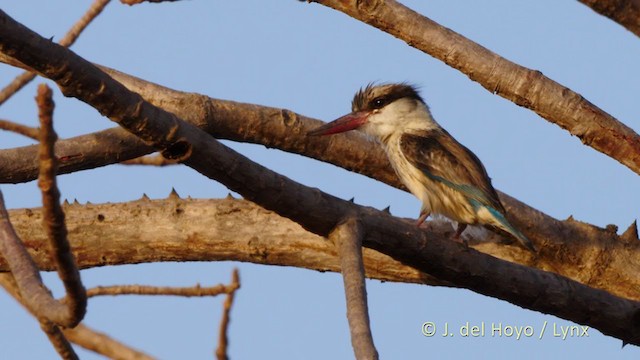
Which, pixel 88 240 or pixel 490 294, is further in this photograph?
pixel 88 240

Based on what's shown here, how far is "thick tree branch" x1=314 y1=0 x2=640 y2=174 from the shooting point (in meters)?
4.91

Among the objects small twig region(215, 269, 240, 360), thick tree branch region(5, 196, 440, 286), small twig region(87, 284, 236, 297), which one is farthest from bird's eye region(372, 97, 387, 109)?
small twig region(215, 269, 240, 360)

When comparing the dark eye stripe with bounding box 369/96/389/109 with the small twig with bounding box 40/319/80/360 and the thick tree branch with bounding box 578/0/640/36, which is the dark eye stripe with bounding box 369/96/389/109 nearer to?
the thick tree branch with bounding box 578/0/640/36

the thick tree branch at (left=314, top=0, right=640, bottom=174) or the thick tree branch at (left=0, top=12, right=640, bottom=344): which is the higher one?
the thick tree branch at (left=314, top=0, right=640, bottom=174)

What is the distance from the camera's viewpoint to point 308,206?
3902 millimetres

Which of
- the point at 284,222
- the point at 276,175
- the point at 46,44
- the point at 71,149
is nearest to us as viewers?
the point at 46,44

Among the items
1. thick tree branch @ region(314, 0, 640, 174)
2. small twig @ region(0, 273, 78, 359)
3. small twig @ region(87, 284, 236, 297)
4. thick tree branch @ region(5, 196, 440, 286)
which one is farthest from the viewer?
thick tree branch @ region(5, 196, 440, 286)

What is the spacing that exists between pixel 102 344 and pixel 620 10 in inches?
98.7

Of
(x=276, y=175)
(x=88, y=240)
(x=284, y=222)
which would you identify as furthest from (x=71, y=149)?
(x=276, y=175)

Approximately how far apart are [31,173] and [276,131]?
124 cm

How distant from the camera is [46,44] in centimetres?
318

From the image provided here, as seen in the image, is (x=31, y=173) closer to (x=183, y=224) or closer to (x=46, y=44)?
(x=183, y=224)

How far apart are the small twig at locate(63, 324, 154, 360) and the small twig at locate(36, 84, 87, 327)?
1238 millimetres

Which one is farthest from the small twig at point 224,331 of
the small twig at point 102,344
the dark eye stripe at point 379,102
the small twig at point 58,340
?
the dark eye stripe at point 379,102
